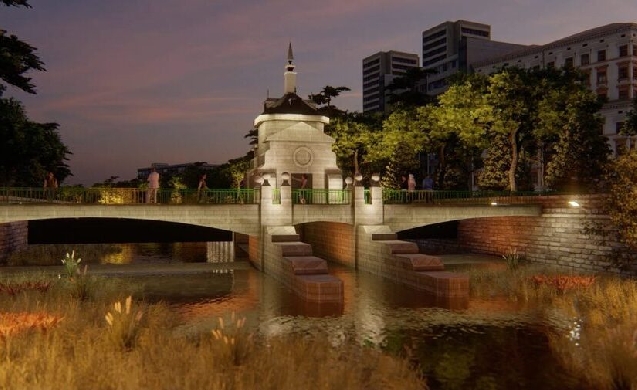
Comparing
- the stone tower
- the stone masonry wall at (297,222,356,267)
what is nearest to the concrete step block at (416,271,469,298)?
the stone masonry wall at (297,222,356,267)

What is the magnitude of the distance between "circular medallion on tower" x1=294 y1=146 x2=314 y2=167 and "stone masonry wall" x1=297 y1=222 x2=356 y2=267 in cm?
468

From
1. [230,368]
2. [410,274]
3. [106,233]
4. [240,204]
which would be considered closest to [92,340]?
[230,368]

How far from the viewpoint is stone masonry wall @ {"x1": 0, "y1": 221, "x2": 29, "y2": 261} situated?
121ft

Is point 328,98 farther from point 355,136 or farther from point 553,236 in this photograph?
point 553,236

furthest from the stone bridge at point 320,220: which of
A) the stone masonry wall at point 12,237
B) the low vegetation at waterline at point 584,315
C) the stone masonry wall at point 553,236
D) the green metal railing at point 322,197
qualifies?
the stone masonry wall at point 12,237

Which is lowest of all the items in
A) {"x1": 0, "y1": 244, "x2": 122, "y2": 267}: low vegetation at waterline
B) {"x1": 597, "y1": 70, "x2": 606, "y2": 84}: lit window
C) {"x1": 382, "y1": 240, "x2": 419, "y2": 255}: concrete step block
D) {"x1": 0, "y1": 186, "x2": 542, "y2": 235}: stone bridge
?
{"x1": 0, "y1": 244, "x2": 122, "y2": 267}: low vegetation at waterline

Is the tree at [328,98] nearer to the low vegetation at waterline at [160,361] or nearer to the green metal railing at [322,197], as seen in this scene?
the green metal railing at [322,197]

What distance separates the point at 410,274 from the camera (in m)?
26.7

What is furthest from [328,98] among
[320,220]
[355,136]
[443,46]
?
[443,46]

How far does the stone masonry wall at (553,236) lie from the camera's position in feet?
102

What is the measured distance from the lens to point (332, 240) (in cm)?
3922

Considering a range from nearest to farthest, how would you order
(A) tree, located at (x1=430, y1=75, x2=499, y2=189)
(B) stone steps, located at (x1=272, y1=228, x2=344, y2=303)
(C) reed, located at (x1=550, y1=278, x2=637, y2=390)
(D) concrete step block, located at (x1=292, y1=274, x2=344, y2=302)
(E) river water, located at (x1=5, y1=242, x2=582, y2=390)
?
(C) reed, located at (x1=550, y1=278, x2=637, y2=390)
(E) river water, located at (x1=5, y1=242, x2=582, y2=390)
(D) concrete step block, located at (x1=292, y1=274, x2=344, y2=302)
(B) stone steps, located at (x1=272, y1=228, x2=344, y2=303)
(A) tree, located at (x1=430, y1=75, x2=499, y2=189)

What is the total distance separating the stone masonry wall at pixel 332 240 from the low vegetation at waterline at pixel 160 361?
766 inches

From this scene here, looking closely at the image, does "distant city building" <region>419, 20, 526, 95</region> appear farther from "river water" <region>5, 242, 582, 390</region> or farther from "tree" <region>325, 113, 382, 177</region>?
"river water" <region>5, 242, 582, 390</region>
